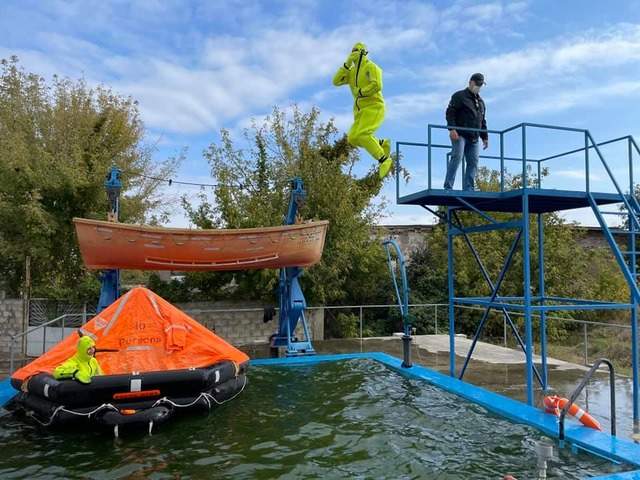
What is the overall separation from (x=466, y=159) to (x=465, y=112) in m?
0.72

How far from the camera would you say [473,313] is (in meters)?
18.1

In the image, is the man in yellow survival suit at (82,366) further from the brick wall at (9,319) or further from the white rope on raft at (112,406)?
the brick wall at (9,319)

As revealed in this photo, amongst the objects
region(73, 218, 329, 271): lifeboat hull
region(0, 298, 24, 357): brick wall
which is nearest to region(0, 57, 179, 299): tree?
region(0, 298, 24, 357): brick wall

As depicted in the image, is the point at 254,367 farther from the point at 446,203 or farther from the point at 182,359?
the point at 446,203

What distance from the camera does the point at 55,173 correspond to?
487 inches

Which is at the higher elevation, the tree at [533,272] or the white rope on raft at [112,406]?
the tree at [533,272]

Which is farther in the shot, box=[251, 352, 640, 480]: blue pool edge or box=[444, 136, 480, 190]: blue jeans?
box=[444, 136, 480, 190]: blue jeans

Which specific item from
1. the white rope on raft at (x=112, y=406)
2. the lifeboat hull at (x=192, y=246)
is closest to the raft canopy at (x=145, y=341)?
the white rope on raft at (x=112, y=406)

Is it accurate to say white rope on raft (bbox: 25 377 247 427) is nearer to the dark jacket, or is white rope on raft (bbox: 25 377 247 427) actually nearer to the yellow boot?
the yellow boot

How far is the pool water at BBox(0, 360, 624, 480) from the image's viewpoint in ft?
17.2

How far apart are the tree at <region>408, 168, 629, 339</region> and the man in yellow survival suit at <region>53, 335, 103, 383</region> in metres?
12.9

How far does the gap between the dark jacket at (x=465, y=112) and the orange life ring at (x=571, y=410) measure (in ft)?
12.8

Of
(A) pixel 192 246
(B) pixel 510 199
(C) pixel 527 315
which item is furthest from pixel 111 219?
(C) pixel 527 315

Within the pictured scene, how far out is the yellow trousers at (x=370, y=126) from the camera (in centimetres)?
782
